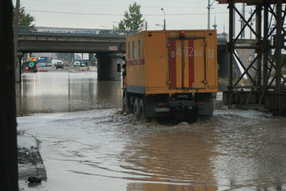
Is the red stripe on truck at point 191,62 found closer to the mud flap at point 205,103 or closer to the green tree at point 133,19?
the mud flap at point 205,103

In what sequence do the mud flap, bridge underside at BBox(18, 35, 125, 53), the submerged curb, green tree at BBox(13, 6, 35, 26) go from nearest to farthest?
the submerged curb
the mud flap
bridge underside at BBox(18, 35, 125, 53)
green tree at BBox(13, 6, 35, 26)

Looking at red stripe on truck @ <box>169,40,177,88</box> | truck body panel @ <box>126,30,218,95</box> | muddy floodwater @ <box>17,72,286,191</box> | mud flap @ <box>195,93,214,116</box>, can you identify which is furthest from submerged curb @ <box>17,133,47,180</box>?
mud flap @ <box>195,93,214,116</box>

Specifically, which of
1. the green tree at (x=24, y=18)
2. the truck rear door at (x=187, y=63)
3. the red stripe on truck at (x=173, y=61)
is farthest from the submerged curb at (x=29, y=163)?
the green tree at (x=24, y=18)

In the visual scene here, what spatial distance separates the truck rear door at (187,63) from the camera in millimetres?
16500

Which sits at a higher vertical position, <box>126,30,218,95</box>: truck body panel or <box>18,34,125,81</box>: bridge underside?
<box>18,34,125,81</box>: bridge underside

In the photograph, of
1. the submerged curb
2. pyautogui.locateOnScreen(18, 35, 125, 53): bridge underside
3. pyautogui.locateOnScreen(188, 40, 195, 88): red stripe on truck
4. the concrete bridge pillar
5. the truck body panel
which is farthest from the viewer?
the concrete bridge pillar

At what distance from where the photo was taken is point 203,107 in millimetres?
17141

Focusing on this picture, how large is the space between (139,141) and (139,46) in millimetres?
4896

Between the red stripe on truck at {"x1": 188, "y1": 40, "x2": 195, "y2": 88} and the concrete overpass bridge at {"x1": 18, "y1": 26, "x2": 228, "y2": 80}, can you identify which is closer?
the red stripe on truck at {"x1": 188, "y1": 40, "x2": 195, "y2": 88}

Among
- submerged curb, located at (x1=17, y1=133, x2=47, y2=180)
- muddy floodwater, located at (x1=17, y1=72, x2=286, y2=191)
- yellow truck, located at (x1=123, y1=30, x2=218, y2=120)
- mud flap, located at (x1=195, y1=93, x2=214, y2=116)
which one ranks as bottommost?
muddy floodwater, located at (x1=17, y1=72, x2=286, y2=191)

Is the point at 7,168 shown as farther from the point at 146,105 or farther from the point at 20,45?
the point at 20,45

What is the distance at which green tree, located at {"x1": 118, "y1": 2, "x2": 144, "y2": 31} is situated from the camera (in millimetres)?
118125

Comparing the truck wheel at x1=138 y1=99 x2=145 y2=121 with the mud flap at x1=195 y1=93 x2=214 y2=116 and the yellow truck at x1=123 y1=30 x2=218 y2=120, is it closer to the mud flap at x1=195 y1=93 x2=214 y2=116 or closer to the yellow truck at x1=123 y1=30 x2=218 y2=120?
the yellow truck at x1=123 y1=30 x2=218 y2=120

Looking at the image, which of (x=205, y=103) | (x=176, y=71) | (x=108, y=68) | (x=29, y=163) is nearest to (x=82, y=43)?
(x=108, y=68)
